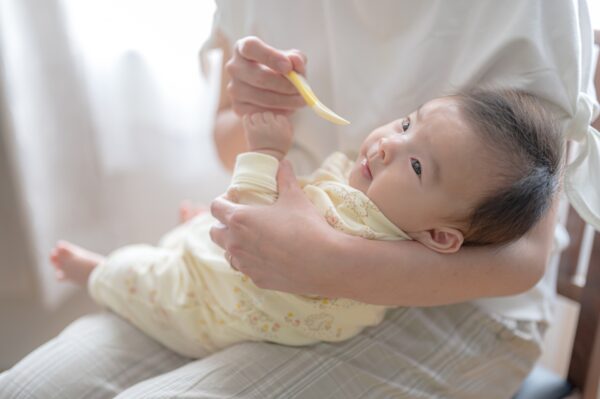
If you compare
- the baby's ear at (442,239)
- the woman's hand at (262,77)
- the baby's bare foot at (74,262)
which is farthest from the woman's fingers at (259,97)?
the baby's bare foot at (74,262)

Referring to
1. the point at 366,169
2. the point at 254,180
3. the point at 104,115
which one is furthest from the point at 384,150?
the point at 104,115

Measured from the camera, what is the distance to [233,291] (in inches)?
30.8

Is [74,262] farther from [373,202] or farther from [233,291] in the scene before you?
[373,202]

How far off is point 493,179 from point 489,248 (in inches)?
4.2

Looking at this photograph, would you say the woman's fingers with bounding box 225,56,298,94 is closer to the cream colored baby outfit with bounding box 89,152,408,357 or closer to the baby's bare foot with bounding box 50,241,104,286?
the cream colored baby outfit with bounding box 89,152,408,357

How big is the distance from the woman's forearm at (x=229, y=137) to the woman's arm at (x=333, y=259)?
0.76 feet

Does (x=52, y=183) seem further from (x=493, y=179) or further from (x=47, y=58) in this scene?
(x=493, y=179)

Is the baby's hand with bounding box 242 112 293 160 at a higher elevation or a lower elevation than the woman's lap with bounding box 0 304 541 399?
higher

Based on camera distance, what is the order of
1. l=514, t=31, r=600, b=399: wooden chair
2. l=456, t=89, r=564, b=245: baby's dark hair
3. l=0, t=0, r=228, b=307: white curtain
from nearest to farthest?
l=456, t=89, r=564, b=245: baby's dark hair
l=514, t=31, r=600, b=399: wooden chair
l=0, t=0, r=228, b=307: white curtain

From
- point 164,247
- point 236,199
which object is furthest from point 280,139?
point 164,247

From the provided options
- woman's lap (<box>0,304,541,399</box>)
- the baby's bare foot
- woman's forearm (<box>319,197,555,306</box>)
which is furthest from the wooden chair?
the baby's bare foot

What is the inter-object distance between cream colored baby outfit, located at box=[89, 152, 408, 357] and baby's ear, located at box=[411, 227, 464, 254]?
0.09ft

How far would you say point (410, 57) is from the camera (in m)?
0.80

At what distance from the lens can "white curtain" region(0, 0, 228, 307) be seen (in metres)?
1.20
